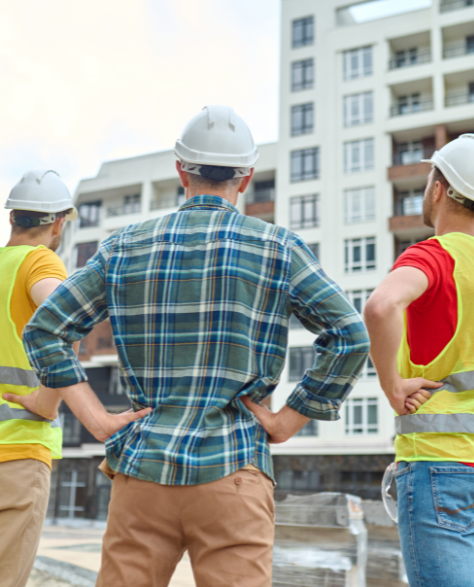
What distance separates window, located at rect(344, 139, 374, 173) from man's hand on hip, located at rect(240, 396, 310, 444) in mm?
36475

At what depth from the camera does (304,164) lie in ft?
128

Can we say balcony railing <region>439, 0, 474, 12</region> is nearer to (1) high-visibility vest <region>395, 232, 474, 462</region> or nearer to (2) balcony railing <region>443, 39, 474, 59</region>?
(2) balcony railing <region>443, 39, 474, 59</region>

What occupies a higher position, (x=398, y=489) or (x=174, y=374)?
(x=174, y=374)

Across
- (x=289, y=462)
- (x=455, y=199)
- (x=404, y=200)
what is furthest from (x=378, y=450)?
(x=455, y=199)

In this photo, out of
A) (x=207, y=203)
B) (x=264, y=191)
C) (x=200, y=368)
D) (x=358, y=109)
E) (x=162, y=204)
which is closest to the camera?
(x=200, y=368)

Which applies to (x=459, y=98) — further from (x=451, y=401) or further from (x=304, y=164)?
(x=451, y=401)

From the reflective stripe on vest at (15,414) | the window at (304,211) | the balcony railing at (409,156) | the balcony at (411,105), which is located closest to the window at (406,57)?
the balcony at (411,105)

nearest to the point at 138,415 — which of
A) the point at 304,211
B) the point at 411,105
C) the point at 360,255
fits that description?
the point at 360,255

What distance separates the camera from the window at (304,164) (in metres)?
A: 38.5

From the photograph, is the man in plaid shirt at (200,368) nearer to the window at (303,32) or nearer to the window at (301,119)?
the window at (301,119)

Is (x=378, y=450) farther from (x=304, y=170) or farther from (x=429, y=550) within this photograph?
(x=429, y=550)

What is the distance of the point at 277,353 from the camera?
1930 mm

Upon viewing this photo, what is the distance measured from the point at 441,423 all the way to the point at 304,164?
37536mm

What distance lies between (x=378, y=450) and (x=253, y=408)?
104 ft
